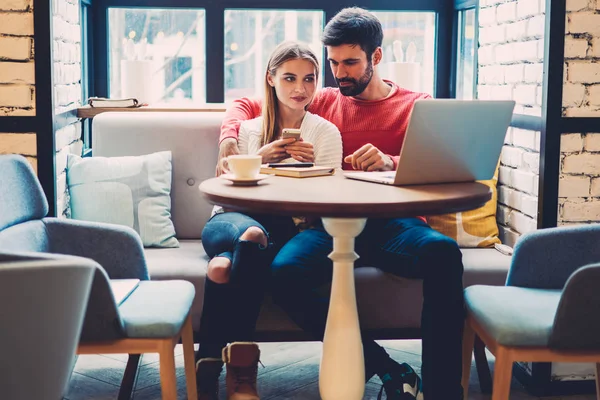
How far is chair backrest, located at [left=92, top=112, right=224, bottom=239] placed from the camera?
293 cm

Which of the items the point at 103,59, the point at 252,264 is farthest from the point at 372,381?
the point at 103,59

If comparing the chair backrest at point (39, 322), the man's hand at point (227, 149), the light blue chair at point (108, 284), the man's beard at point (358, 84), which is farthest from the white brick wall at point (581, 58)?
the chair backrest at point (39, 322)

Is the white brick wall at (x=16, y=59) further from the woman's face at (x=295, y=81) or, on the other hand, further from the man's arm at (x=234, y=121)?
the woman's face at (x=295, y=81)

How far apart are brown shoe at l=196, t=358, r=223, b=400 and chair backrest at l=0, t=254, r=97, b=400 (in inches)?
43.9

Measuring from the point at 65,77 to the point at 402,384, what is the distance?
172 cm

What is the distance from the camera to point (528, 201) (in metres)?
2.65

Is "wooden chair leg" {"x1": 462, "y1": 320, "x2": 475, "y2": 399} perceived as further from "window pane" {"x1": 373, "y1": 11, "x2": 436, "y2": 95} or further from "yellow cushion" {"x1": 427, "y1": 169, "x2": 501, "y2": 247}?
"window pane" {"x1": 373, "y1": 11, "x2": 436, "y2": 95}

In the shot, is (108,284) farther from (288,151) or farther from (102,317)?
(288,151)

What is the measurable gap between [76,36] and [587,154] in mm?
2038

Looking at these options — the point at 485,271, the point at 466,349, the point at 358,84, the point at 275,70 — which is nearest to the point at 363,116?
the point at 358,84

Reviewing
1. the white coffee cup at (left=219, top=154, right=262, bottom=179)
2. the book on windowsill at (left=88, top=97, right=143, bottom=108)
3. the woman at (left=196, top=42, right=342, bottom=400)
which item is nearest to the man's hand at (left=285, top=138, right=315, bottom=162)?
the woman at (left=196, top=42, right=342, bottom=400)

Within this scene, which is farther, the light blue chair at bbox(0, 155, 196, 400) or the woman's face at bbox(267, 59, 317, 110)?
the woman's face at bbox(267, 59, 317, 110)

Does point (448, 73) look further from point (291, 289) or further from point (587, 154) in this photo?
point (291, 289)

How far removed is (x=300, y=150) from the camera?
2348 millimetres
